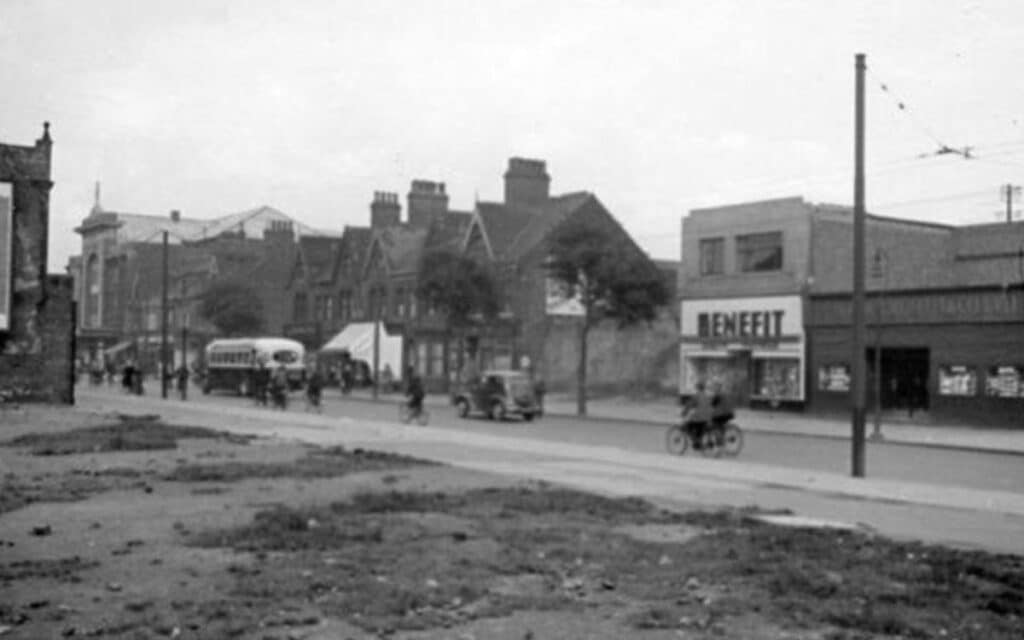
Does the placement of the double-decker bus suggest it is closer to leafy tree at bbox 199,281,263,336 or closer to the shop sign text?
leafy tree at bbox 199,281,263,336

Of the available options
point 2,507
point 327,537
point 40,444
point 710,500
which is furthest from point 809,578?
point 40,444

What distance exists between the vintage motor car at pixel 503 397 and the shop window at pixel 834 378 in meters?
12.7

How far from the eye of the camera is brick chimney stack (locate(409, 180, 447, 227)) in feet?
278

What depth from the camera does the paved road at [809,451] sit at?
26456 mm

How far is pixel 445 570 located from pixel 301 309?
8332 centimetres

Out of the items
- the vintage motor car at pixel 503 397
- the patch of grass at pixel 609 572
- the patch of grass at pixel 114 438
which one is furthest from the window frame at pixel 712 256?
the patch of grass at pixel 609 572

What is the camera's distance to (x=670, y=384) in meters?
70.4

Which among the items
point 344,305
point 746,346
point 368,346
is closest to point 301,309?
point 344,305

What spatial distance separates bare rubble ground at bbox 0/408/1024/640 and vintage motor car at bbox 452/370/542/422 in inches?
1025

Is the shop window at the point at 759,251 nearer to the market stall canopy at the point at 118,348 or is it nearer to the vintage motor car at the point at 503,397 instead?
the vintage motor car at the point at 503,397

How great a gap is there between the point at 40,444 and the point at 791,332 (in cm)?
3471

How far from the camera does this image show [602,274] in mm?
50781

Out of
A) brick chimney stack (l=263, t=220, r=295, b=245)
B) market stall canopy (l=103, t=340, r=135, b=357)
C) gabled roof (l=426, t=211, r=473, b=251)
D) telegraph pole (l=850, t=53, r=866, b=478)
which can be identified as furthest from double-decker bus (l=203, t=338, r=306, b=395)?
market stall canopy (l=103, t=340, r=135, b=357)

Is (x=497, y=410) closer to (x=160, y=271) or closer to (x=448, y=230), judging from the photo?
(x=448, y=230)
